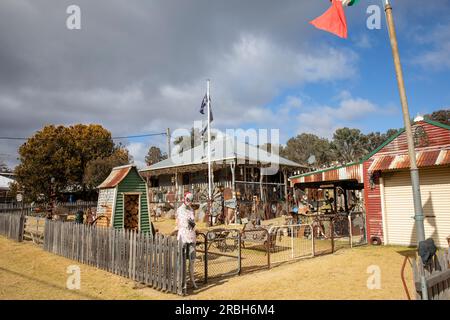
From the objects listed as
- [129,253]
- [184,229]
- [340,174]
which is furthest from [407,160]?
[129,253]

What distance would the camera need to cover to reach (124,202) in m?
11.6

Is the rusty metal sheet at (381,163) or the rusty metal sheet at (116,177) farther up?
the rusty metal sheet at (381,163)

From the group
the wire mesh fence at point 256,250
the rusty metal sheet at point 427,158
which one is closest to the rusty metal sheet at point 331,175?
the rusty metal sheet at point 427,158

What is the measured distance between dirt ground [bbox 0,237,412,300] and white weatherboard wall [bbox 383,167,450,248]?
2.21m

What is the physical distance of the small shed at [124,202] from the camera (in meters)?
11.3

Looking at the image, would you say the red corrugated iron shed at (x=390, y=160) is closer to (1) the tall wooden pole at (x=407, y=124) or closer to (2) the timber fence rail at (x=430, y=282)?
(1) the tall wooden pole at (x=407, y=124)

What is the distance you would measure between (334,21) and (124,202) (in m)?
8.67

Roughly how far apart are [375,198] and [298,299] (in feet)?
27.8

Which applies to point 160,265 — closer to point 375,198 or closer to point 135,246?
point 135,246

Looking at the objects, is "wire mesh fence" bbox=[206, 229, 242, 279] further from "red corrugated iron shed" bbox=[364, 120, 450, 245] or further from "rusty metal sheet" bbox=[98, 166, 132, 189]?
"red corrugated iron shed" bbox=[364, 120, 450, 245]

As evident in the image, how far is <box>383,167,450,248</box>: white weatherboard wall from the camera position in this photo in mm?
11562

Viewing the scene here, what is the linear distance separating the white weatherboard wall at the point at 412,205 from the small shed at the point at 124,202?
9343 mm

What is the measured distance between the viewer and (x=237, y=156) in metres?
21.6
